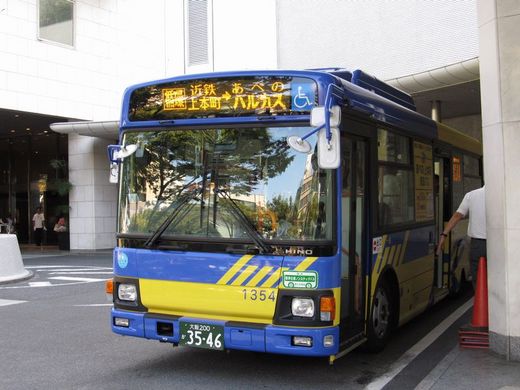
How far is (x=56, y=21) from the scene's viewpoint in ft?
76.0

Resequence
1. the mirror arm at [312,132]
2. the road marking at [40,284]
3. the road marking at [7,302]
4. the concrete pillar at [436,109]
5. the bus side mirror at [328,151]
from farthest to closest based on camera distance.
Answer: the concrete pillar at [436,109], the road marking at [40,284], the road marking at [7,302], the mirror arm at [312,132], the bus side mirror at [328,151]

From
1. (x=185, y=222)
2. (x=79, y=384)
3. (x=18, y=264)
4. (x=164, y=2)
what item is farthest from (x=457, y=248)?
(x=164, y=2)

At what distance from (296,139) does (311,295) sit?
1.33 meters

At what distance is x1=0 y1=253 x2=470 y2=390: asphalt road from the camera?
213 inches

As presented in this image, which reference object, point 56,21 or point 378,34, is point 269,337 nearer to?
point 378,34

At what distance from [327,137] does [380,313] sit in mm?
2528

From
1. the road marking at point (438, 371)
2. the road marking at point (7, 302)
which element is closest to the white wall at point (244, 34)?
the road marking at point (7, 302)

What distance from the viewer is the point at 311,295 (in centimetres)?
485

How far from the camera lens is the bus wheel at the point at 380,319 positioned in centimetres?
605

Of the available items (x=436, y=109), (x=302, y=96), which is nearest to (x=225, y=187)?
(x=302, y=96)

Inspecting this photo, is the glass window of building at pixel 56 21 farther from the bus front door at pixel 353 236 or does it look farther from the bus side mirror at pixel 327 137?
the bus side mirror at pixel 327 137

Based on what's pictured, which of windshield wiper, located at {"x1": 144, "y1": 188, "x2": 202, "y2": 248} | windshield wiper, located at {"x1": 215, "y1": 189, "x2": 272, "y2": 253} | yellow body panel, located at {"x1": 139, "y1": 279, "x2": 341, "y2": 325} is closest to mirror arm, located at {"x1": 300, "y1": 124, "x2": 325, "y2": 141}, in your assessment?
windshield wiper, located at {"x1": 215, "y1": 189, "x2": 272, "y2": 253}

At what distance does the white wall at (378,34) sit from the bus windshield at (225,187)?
12.4m

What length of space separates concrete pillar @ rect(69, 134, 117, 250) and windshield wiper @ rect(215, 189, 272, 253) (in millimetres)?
20009
